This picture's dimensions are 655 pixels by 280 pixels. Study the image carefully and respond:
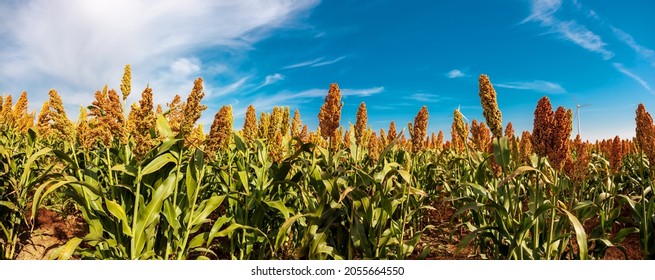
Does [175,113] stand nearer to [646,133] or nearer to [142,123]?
[142,123]

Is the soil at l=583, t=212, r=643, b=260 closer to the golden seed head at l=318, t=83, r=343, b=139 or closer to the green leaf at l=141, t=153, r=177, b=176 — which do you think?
the golden seed head at l=318, t=83, r=343, b=139

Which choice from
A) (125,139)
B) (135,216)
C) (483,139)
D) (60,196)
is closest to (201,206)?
(135,216)

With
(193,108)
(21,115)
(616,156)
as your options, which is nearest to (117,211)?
(193,108)

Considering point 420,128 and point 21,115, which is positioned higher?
point 21,115

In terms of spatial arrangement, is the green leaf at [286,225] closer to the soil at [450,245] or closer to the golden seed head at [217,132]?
the golden seed head at [217,132]

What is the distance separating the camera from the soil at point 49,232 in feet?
15.8

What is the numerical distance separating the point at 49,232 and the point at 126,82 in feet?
12.0

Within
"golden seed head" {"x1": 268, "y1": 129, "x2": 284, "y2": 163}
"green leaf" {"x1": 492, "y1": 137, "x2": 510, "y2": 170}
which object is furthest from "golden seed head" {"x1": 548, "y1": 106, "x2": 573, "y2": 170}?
"golden seed head" {"x1": 268, "y1": 129, "x2": 284, "y2": 163}

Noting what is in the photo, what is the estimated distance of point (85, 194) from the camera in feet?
10.7

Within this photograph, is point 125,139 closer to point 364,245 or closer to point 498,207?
point 364,245

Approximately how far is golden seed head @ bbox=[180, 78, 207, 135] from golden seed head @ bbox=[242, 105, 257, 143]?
2688 millimetres

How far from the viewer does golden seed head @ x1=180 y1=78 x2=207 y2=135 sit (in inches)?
123

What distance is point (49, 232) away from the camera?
17.7 feet

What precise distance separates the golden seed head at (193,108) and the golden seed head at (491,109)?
95.0 inches
